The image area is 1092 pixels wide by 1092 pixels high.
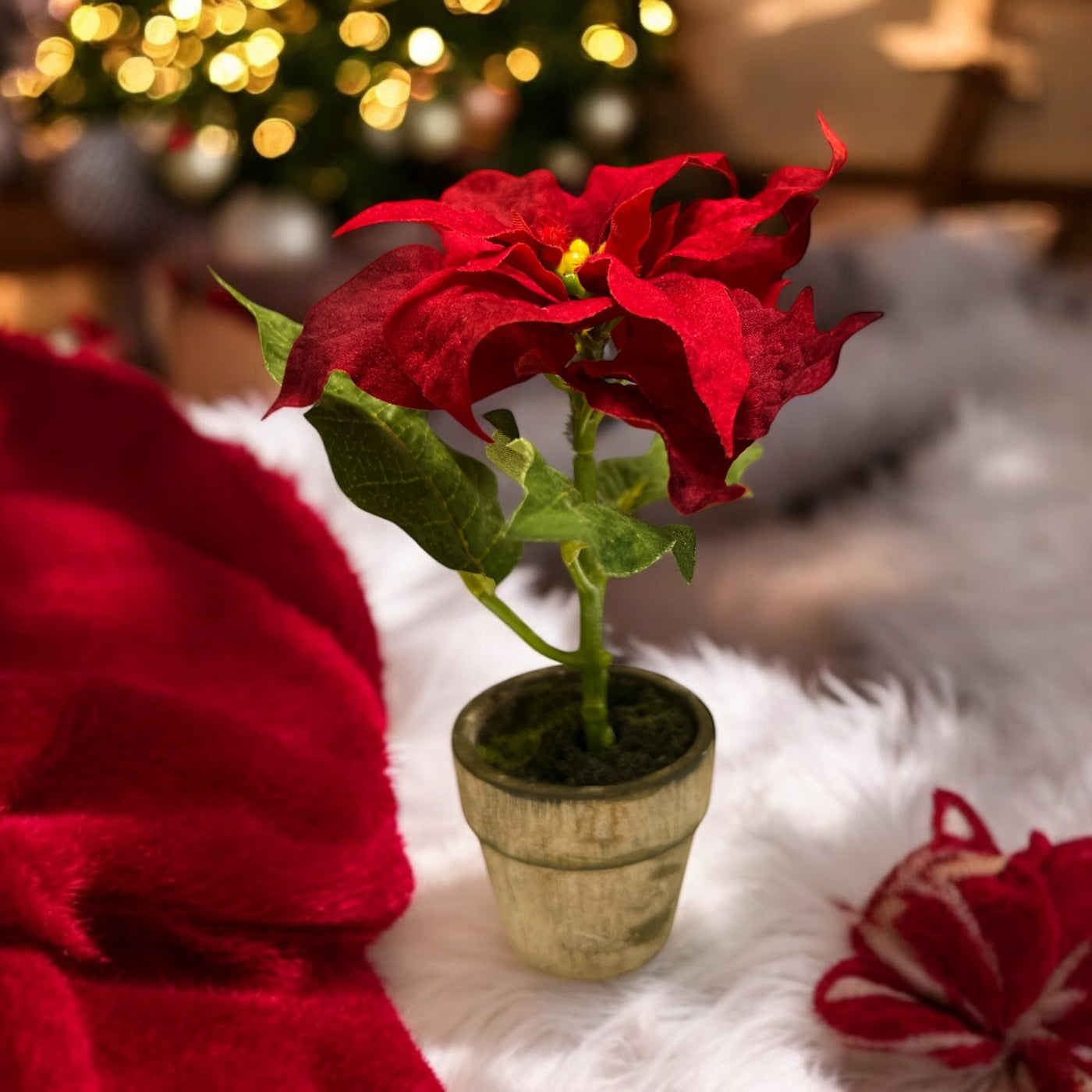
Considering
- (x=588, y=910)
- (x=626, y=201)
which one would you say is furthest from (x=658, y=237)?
(x=588, y=910)

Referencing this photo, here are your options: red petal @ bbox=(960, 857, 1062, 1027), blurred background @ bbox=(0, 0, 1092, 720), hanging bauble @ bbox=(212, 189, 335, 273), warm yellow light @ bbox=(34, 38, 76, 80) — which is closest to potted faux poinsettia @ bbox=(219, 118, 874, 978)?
red petal @ bbox=(960, 857, 1062, 1027)

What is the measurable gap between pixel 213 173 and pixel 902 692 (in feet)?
5.12

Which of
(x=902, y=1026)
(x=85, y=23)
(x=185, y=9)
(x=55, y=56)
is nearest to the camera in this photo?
(x=902, y=1026)

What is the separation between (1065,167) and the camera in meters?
1.35

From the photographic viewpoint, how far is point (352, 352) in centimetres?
31

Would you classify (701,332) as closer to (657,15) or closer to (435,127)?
(435,127)

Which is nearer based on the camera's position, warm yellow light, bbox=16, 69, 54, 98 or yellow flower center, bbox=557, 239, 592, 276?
yellow flower center, bbox=557, 239, 592, 276

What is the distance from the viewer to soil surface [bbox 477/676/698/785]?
381 millimetres

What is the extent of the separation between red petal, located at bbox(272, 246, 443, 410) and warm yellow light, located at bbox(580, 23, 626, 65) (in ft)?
5.57

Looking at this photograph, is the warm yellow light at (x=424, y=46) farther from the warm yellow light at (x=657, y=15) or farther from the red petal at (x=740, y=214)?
the red petal at (x=740, y=214)

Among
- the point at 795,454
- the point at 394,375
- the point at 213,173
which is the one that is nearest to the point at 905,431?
the point at 795,454

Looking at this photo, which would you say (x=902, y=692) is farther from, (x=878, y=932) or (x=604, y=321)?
(x=604, y=321)

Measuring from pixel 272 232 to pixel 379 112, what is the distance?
0.82 feet

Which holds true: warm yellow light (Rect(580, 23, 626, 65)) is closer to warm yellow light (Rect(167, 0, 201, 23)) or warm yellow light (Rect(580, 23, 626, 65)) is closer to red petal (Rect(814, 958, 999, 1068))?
warm yellow light (Rect(167, 0, 201, 23))
